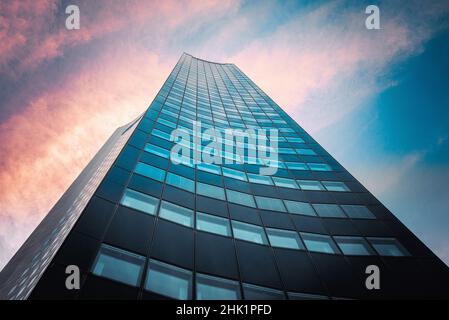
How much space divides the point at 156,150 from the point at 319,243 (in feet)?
35.8

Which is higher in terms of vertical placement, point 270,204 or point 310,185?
point 310,185

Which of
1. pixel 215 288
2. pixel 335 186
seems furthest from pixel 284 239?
pixel 335 186

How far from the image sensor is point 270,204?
15.6 meters

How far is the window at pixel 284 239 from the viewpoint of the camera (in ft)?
40.4

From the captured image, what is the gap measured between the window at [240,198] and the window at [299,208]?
7.35 ft

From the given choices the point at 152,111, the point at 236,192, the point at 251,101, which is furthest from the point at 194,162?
the point at 251,101

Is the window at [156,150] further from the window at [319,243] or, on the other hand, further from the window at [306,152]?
the window at [306,152]

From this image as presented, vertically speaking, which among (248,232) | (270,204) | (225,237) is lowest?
(225,237)

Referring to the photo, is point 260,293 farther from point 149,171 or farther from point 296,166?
point 296,166

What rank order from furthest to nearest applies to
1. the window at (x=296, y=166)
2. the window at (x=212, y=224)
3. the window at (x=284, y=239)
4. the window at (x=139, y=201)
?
the window at (x=296, y=166) < the window at (x=284, y=239) < the window at (x=212, y=224) < the window at (x=139, y=201)

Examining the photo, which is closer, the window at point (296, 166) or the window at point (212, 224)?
the window at point (212, 224)

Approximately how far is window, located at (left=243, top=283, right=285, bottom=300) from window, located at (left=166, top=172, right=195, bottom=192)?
6.35 m

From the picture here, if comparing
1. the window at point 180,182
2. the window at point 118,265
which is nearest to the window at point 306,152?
the window at point 180,182

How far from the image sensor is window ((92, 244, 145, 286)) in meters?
8.12
